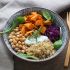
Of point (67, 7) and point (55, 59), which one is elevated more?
point (67, 7)

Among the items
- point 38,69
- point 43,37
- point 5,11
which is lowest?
point 38,69

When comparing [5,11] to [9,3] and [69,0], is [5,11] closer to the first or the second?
[9,3]

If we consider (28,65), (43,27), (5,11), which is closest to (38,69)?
(28,65)

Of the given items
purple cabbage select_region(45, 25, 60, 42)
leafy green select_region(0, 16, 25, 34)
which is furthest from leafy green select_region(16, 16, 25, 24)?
purple cabbage select_region(45, 25, 60, 42)

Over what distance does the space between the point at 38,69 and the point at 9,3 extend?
328 mm

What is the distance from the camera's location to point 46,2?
973 millimetres

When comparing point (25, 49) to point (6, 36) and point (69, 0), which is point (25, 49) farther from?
point (69, 0)

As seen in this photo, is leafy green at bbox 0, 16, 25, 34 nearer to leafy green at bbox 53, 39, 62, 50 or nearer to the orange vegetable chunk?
the orange vegetable chunk

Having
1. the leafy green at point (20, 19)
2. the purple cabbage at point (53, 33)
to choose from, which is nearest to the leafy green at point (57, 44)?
the purple cabbage at point (53, 33)

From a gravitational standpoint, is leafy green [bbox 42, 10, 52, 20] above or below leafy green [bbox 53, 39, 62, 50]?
above

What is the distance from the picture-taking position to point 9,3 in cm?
96

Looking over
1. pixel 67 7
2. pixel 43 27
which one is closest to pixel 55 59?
pixel 43 27

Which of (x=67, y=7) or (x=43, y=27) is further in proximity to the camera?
(x=67, y=7)

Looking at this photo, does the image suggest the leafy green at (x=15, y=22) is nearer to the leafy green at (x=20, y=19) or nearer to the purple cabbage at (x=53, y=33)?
the leafy green at (x=20, y=19)
